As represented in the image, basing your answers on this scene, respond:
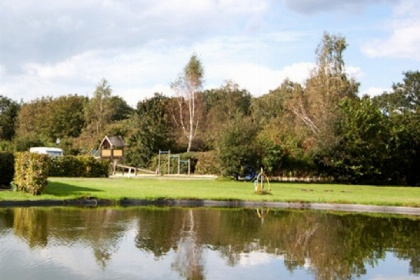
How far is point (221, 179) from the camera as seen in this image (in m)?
39.3

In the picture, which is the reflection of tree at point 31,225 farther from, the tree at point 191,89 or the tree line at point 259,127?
the tree at point 191,89

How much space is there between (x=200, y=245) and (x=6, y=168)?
55.3 ft

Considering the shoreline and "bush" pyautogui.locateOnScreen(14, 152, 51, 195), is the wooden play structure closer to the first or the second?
"bush" pyautogui.locateOnScreen(14, 152, 51, 195)

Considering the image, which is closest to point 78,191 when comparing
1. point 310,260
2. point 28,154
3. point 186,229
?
point 28,154

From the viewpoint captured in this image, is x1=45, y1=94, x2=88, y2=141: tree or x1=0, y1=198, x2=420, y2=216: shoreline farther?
x1=45, y1=94, x2=88, y2=141: tree

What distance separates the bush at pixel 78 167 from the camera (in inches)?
1489

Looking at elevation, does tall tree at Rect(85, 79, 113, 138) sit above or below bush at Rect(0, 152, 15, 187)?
above

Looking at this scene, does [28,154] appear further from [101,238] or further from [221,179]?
[221,179]

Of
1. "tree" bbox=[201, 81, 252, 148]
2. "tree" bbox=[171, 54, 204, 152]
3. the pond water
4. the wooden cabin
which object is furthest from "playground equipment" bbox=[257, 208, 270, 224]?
"tree" bbox=[201, 81, 252, 148]

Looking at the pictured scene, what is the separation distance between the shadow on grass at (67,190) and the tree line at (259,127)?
15146 mm

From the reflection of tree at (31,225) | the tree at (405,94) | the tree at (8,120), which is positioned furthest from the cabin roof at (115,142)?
the tree at (405,94)

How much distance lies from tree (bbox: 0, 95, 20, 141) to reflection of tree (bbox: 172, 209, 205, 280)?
6795 cm

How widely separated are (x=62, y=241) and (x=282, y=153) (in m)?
29.9

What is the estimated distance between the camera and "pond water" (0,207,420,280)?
10.2m
